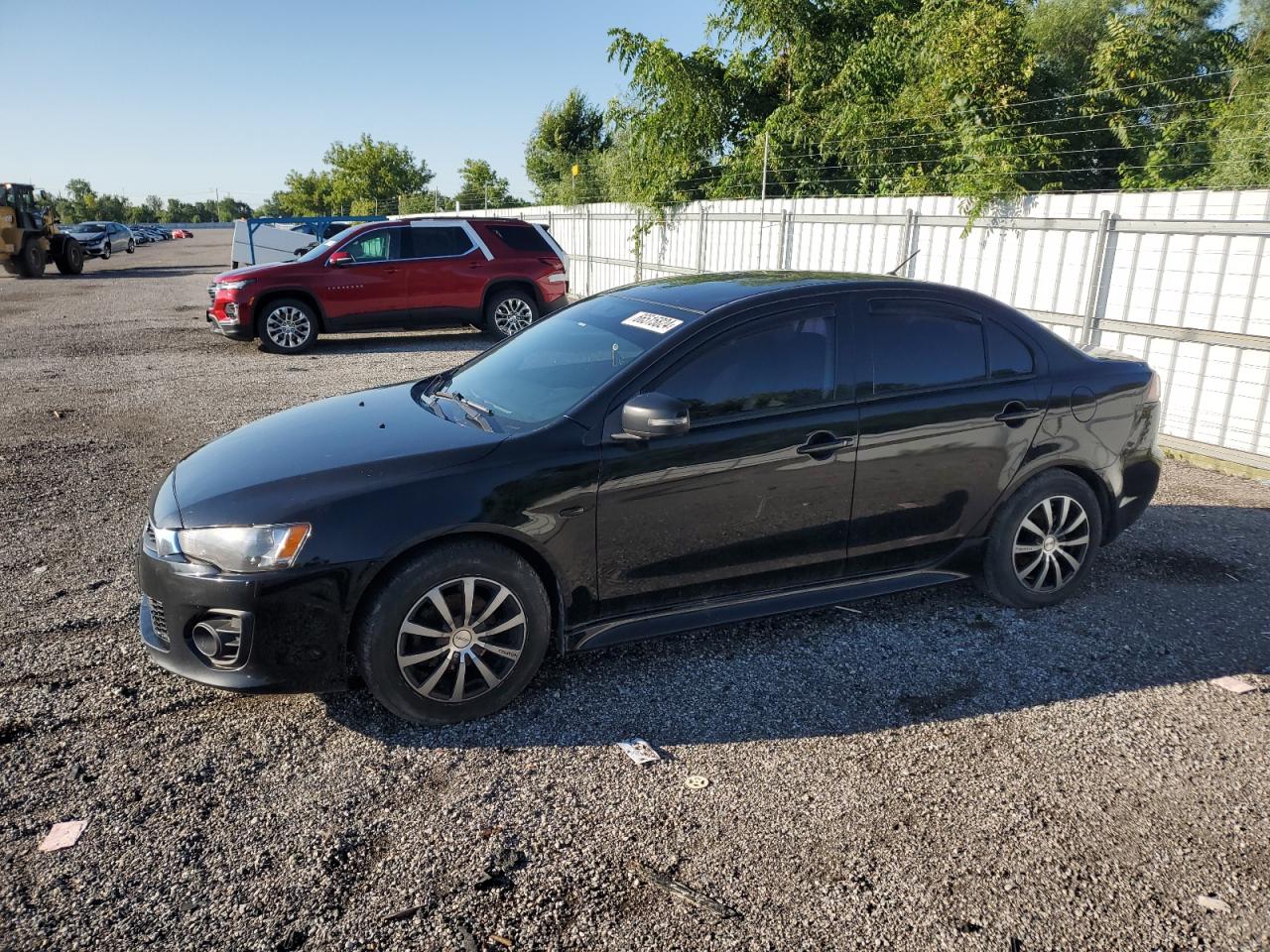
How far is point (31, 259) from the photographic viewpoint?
2784 cm

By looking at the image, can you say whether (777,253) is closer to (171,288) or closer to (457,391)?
(457,391)

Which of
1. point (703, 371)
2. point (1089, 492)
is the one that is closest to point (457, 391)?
point (703, 371)

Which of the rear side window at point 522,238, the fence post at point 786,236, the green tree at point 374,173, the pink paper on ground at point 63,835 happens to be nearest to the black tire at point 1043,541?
the pink paper on ground at point 63,835

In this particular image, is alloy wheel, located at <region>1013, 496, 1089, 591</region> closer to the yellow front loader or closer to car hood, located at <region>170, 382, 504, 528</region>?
car hood, located at <region>170, 382, 504, 528</region>

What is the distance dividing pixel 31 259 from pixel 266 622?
102 feet

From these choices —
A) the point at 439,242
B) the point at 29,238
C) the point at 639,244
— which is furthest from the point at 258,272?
the point at 29,238

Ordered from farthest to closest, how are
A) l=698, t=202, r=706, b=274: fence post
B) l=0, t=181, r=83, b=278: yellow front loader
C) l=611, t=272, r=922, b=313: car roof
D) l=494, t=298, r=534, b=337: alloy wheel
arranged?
l=0, t=181, r=83, b=278: yellow front loader
l=698, t=202, r=706, b=274: fence post
l=494, t=298, r=534, b=337: alloy wheel
l=611, t=272, r=922, b=313: car roof

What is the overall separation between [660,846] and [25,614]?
3482 millimetres

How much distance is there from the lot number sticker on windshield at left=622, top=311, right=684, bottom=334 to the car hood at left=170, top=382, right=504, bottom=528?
0.90m

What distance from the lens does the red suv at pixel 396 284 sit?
495 inches

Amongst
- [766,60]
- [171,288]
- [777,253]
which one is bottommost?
[171,288]

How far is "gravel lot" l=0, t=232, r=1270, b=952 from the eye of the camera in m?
2.51

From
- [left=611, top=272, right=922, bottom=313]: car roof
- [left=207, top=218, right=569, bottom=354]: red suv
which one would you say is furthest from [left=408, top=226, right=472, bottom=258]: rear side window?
[left=611, top=272, right=922, bottom=313]: car roof

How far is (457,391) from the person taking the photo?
4.35 metres
